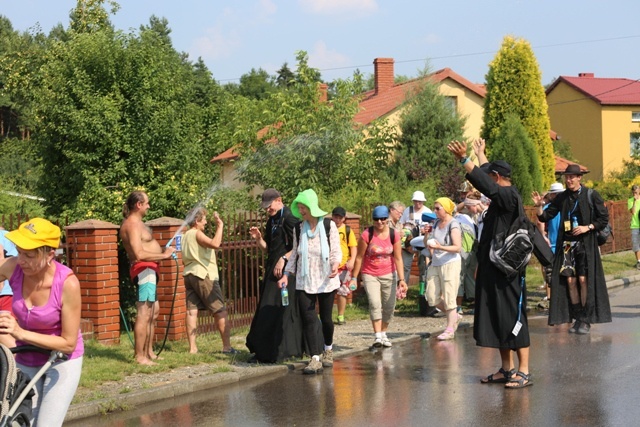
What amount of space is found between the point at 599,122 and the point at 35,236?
196 feet

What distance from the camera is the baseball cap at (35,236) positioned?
219 inches

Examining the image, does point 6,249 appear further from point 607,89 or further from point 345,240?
point 607,89

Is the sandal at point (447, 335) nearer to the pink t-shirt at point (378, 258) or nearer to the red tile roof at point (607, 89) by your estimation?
the pink t-shirt at point (378, 258)

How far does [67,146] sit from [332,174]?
6.23m

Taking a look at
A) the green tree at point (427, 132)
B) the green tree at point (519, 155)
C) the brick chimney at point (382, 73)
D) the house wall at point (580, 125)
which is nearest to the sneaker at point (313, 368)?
the green tree at point (427, 132)

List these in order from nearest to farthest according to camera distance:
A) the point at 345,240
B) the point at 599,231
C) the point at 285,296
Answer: the point at 285,296
the point at 599,231
the point at 345,240

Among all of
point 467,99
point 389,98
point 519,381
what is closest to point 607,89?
point 467,99

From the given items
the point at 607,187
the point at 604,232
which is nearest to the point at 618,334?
the point at 604,232

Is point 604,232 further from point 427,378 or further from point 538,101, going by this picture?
point 538,101

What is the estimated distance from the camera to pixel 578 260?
1261 centimetres

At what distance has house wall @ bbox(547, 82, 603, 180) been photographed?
203 feet

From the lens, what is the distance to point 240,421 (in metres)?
8.25

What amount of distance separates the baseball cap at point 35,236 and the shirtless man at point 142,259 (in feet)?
14.5

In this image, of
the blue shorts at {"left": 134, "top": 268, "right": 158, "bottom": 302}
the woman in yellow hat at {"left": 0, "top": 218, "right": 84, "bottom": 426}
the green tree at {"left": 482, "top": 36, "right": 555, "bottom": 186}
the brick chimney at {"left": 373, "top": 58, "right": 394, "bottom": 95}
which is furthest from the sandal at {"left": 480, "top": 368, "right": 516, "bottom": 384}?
the brick chimney at {"left": 373, "top": 58, "right": 394, "bottom": 95}
